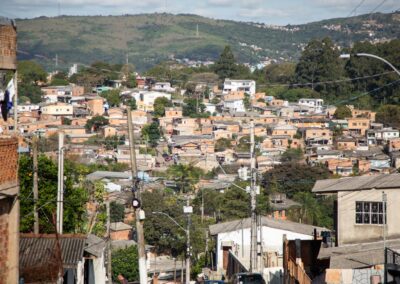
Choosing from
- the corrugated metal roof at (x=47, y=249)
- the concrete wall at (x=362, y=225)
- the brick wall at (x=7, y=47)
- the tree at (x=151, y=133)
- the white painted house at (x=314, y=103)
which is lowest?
the tree at (x=151, y=133)

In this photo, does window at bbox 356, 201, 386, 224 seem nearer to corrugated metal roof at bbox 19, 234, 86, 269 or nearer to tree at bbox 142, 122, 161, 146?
corrugated metal roof at bbox 19, 234, 86, 269

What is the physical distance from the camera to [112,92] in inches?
5384

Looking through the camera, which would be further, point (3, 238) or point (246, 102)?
point (246, 102)

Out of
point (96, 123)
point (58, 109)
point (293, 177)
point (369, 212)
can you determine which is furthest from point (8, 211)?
point (58, 109)

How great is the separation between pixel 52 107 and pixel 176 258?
74953 mm

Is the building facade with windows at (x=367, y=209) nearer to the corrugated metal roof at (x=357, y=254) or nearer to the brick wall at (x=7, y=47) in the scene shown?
the corrugated metal roof at (x=357, y=254)

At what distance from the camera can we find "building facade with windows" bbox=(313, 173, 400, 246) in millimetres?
18953

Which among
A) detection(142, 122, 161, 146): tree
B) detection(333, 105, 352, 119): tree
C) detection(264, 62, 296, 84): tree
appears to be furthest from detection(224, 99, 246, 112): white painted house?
detection(142, 122, 161, 146): tree

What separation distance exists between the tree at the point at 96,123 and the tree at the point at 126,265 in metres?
72.6

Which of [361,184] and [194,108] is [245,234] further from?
[194,108]

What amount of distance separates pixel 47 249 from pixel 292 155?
8300cm

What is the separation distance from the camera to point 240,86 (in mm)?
146500

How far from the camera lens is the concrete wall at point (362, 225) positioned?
18.9m

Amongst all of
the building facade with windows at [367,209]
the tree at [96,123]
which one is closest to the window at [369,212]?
the building facade with windows at [367,209]
